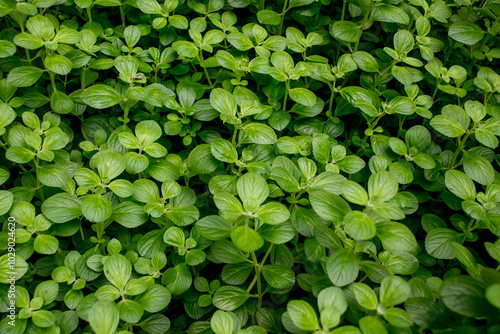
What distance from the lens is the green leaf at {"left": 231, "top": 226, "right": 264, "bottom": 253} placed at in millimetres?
1221

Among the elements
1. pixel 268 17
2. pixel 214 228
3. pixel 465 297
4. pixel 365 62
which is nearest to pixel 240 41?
pixel 268 17

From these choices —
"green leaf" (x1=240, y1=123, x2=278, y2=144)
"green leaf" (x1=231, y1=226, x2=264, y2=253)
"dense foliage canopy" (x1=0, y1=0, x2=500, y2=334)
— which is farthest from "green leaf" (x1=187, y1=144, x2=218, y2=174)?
"green leaf" (x1=231, y1=226, x2=264, y2=253)

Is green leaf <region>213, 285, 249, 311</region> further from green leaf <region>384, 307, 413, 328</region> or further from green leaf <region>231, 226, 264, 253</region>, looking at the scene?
green leaf <region>384, 307, 413, 328</region>

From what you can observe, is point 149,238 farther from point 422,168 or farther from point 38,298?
point 422,168

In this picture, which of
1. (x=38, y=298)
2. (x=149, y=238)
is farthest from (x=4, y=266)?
(x=149, y=238)

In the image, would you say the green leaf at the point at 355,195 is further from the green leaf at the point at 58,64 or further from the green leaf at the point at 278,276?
the green leaf at the point at 58,64

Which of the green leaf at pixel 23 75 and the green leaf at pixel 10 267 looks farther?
the green leaf at pixel 23 75

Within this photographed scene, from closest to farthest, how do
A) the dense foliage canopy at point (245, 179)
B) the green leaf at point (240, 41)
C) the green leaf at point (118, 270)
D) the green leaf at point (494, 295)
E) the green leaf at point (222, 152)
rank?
the green leaf at point (494, 295), the dense foliage canopy at point (245, 179), the green leaf at point (118, 270), the green leaf at point (222, 152), the green leaf at point (240, 41)

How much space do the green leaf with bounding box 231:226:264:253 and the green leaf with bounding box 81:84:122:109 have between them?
0.97m

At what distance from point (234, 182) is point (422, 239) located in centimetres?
104

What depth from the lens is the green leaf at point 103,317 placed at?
1119 mm

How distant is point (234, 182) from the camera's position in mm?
1599

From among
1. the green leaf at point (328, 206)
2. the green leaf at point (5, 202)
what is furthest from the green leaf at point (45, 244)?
the green leaf at point (328, 206)

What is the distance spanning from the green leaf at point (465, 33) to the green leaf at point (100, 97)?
1.92 meters
